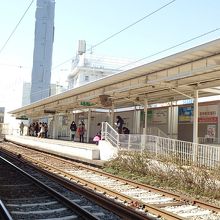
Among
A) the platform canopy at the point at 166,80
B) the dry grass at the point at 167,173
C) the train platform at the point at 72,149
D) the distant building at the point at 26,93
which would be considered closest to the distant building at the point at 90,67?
the distant building at the point at 26,93

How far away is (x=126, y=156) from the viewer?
17.0m

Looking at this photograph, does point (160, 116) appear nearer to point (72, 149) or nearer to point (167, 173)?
point (72, 149)

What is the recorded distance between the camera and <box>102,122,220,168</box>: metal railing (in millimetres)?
13688

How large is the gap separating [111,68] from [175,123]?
4528cm

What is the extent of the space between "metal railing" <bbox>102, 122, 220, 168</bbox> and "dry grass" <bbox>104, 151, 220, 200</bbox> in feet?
1.15

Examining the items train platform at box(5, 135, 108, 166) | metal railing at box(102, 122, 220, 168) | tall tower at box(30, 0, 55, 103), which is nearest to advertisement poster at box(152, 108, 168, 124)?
train platform at box(5, 135, 108, 166)

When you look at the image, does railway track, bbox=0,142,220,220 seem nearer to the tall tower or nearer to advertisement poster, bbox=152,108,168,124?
advertisement poster, bbox=152,108,168,124

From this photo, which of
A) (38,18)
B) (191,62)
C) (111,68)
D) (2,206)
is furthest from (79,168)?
(38,18)

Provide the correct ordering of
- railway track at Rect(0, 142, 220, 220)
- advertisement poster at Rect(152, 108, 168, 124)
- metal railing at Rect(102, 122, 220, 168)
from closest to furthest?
railway track at Rect(0, 142, 220, 220)
metal railing at Rect(102, 122, 220, 168)
advertisement poster at Rect(152, 108, 168, 124)

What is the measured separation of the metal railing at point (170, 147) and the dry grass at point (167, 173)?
349mm

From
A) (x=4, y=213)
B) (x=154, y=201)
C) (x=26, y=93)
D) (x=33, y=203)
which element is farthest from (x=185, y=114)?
(x=26, y=93)

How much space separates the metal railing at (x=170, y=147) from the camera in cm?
1369

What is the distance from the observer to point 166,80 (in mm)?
16484

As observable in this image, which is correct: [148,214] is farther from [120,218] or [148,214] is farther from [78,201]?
[78,201]
